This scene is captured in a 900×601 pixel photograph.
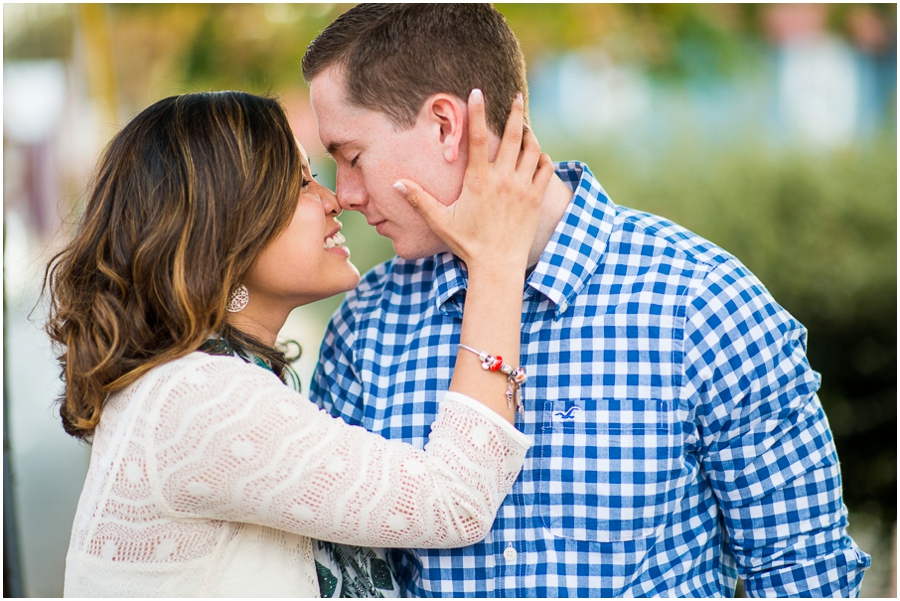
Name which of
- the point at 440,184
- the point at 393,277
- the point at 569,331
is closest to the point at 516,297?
the point at 569,331

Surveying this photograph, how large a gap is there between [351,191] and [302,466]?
0.72 metres

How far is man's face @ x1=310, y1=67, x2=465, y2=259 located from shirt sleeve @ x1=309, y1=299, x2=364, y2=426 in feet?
0.99

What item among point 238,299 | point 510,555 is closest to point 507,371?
point 510,555

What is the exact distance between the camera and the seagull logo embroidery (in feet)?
5.49

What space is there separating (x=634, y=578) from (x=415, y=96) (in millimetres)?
1179

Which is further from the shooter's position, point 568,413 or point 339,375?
point 339,375

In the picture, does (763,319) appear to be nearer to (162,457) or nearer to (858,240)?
(162,457)

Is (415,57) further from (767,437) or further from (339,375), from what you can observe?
(767,437)

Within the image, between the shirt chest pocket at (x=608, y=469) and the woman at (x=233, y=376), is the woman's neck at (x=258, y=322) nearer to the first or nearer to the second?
the woman at (x=233, y=376)

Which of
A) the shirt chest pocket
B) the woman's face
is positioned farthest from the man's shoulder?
the woman's face

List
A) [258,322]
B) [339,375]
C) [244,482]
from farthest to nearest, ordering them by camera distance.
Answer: [339,375] < [258,322] < [244,482]

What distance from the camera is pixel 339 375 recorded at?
2008 millimetres

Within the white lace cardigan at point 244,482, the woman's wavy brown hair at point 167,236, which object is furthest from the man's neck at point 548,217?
the woman's wavy brown hair at point 167,236

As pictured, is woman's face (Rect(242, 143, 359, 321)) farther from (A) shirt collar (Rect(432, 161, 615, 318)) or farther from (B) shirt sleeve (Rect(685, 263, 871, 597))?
(B) shirt sleeve (Rect(685, 263, 871, 597))
